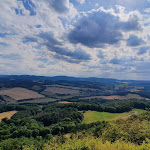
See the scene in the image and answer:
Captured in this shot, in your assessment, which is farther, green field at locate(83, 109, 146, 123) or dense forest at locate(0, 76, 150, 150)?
green field at locate(83, 109, 146, 123)

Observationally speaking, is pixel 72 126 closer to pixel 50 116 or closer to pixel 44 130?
pixel 44 130

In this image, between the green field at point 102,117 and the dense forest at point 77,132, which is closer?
the dense forest at point 77,132

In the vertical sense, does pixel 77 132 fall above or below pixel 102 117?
above

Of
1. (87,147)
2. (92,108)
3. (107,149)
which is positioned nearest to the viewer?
(107,149)

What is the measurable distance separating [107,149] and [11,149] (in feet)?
138

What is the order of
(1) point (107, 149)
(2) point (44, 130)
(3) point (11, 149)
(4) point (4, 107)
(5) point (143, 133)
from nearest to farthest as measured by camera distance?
(1) point (107, 149)
(5) point (143, 133)
(3) point (11, 149)
(2) point (44, 130)
(4) point (4, 107)

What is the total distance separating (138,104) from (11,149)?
4863 inches

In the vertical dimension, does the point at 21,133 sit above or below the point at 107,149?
below

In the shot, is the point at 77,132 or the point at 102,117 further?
the point at 102,117


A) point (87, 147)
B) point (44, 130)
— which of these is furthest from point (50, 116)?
point (87, 147)

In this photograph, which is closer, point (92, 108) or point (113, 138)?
point (113, 138)

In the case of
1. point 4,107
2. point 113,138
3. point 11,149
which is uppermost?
point 113,138

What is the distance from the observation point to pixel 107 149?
21.8m

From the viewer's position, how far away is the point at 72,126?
265 ft
